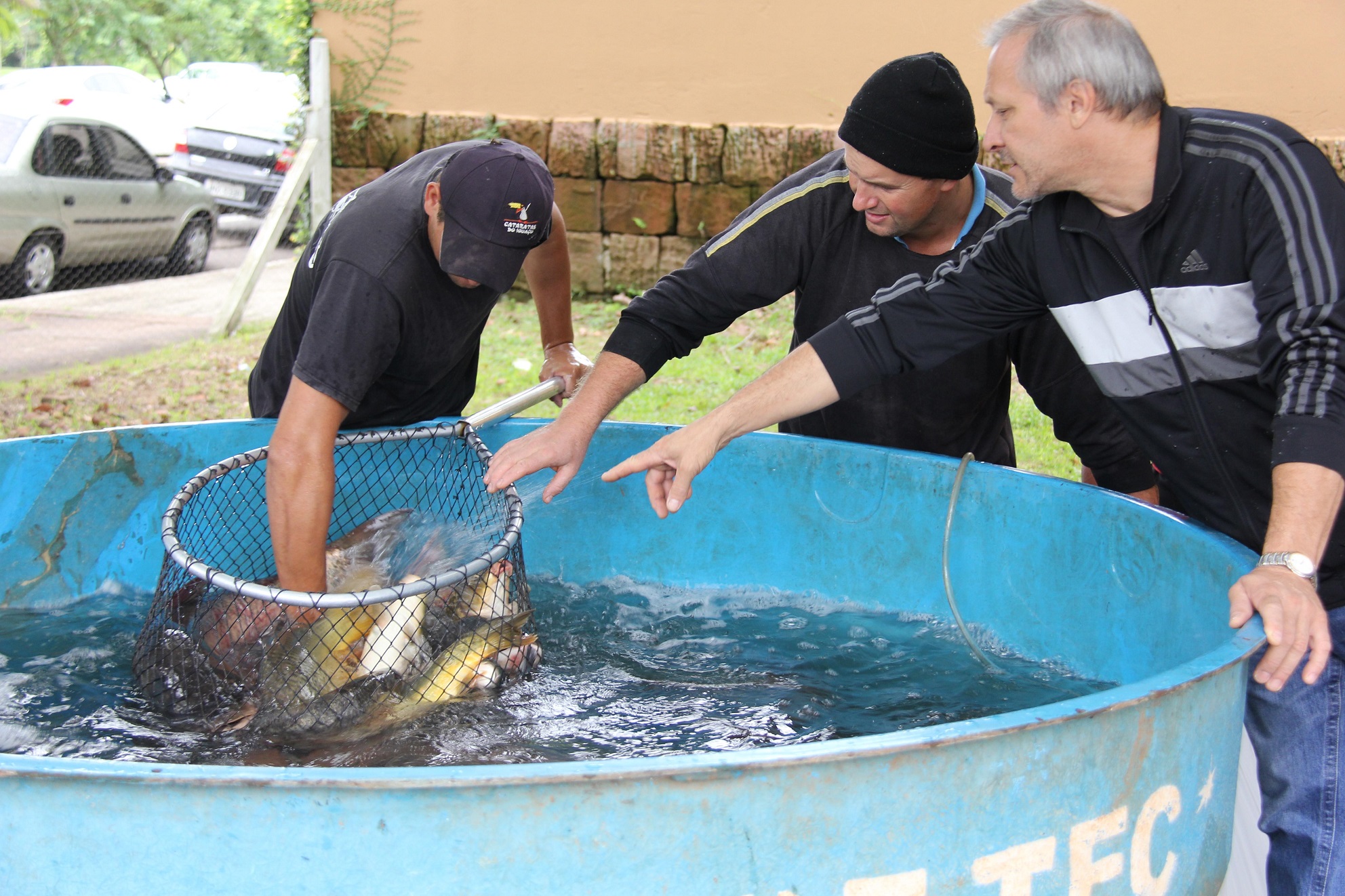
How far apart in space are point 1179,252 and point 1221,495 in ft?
1.78

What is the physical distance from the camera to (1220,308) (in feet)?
7.11

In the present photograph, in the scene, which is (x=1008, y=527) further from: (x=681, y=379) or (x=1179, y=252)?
(x=681, y=379)

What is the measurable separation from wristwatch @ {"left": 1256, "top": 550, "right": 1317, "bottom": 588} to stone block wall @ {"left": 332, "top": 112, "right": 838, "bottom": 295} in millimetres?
6322

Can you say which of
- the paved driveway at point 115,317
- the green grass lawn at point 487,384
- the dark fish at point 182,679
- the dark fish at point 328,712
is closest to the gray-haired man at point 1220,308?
the dark fish at point 328,712

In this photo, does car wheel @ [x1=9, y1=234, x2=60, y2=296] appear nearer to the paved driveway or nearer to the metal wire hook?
the paved driveway

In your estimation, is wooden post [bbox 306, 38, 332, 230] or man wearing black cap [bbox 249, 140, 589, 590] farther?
wooden post [bbox 306, 38, 332, 230]

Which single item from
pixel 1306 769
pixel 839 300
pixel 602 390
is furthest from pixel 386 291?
pixel 1306 769

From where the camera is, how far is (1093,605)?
2838mm

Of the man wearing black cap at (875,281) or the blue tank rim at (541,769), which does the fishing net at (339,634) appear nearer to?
the man wearing black cap at (875,281)

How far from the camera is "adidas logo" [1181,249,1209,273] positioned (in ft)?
7.10

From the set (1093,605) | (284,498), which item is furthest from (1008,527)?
(284,498)

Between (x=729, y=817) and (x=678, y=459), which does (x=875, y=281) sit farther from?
(x=729, y=817)

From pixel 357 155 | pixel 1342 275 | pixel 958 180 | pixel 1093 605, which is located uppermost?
pixel 357 155

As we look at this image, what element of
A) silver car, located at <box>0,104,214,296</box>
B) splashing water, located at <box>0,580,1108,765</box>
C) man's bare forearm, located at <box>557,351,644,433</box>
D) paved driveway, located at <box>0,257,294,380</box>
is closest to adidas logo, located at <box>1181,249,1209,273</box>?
splashing water, located at <box>0,580,1108,765</box>
